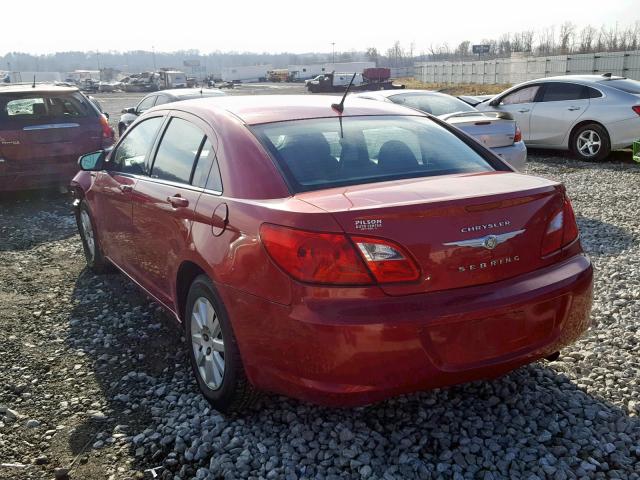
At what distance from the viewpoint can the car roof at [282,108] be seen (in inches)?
139

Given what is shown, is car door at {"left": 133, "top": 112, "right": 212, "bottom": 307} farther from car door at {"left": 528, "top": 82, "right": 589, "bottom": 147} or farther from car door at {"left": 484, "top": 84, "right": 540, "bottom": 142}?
car door at {"left": 528, "top": 82, "right": 589, "bottom": 147}

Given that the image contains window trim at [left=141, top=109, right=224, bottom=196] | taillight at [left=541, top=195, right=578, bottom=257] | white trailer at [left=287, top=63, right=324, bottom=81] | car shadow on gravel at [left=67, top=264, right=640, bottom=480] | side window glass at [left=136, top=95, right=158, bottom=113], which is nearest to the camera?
car shadow on gravel at [left=67, top=264, right=640, bottom=480]

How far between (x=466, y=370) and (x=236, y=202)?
1.30 metres

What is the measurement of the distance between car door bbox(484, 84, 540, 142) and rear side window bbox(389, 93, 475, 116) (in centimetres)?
270

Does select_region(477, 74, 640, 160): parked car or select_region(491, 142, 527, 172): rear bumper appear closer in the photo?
select_region(491, 142, 527, 172): rear bumper

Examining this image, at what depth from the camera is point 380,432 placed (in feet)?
10.0

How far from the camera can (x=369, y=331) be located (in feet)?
8.14

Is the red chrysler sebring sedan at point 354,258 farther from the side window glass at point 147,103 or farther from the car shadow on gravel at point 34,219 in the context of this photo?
the side window glass at point 147,103

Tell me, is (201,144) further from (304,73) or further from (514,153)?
(304,73)

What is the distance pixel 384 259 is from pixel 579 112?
10.5 m

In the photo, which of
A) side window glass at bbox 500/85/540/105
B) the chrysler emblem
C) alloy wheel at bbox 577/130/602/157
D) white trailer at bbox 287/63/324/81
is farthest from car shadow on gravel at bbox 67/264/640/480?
A: white trailer at bbox 287/63/324/81

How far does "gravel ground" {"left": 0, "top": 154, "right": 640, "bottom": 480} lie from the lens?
9.25ft

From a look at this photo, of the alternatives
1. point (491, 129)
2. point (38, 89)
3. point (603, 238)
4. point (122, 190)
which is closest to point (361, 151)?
point (122, 190)

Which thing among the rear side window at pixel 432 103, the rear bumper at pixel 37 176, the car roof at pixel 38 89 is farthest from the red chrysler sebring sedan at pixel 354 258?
the car roof at pixel 38 89
